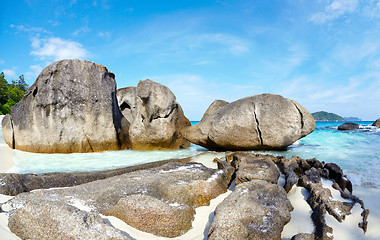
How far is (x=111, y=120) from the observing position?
1002 cm

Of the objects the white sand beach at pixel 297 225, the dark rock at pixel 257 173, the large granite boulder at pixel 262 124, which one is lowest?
the white sand beach at pixel 297 225

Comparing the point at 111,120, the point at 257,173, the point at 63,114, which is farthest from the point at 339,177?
the point at 63,114

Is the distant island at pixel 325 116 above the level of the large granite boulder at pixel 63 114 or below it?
above

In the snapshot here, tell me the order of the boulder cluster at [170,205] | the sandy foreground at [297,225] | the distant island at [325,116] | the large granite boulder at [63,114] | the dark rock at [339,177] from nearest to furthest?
the boulder cluster at [170,205] → the sandy foreground at [297,225] → the dark rock at [339,177] → the large granite boulder at [63,114] → the distant island at [325,116]

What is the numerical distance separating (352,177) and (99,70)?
9685 mm

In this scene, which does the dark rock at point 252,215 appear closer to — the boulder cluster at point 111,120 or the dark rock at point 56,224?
the dark rock at point 56,224

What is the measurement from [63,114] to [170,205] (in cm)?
795

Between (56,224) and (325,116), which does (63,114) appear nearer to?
(56,224)

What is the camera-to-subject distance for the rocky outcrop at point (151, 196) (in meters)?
2.59

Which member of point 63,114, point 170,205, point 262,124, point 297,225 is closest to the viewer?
point 297,225

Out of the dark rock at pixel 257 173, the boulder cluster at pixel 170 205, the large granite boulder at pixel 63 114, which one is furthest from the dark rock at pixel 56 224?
the large granite boulder at pixel 63 114

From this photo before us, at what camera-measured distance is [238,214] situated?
2.45m

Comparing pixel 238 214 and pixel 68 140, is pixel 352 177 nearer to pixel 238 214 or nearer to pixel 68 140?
pixel 238 214

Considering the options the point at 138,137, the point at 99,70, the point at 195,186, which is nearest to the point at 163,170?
the point at 195,186
